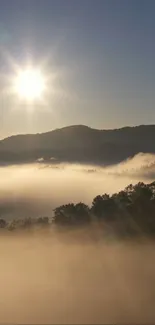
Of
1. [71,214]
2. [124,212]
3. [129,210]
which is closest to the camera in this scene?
[124,212]

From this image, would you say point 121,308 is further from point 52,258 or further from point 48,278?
point 52,258

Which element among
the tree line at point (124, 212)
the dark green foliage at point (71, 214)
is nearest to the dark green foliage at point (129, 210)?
the tree line at point (124, 212)

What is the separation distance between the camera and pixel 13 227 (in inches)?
3925

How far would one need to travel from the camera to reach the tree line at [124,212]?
209 feet

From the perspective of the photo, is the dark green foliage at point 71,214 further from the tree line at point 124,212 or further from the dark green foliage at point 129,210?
the dark green foliage at point 129,210

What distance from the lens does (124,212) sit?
211ft

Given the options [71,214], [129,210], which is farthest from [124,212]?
[71,214]

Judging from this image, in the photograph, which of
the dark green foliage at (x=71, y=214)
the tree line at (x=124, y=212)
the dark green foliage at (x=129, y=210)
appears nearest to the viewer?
the dark green foliage at (x=129, y=210)

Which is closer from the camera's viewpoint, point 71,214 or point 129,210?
point 129,210

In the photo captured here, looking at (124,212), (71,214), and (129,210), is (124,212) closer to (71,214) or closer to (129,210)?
(129,210)

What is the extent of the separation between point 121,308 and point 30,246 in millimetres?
52510

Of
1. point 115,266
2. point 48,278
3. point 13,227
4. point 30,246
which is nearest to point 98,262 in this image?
point 115,266

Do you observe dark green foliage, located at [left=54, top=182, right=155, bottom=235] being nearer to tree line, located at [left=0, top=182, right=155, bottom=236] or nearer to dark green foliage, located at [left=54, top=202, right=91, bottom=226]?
tree line, located at [left=0, top=182, right=155, bottom=236]

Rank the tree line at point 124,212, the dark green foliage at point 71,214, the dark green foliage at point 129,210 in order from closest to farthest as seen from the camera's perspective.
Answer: the dark green foliage at point 129,210 < the tree line at point 124,212 < the dark green foliage at point 71,214
